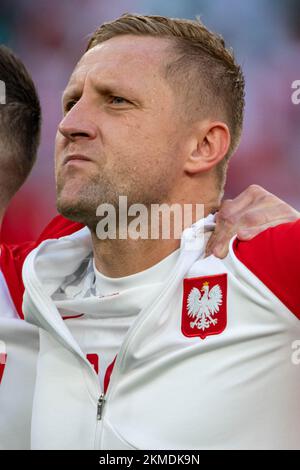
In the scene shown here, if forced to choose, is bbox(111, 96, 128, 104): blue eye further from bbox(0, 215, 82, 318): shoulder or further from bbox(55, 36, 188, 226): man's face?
bbox(0, 215, 82, 318): shoulder

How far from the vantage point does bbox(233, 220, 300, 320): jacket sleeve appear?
1513 millimetres

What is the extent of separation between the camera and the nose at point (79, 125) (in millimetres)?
1704

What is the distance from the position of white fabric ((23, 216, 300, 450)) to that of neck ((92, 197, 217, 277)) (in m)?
0.10

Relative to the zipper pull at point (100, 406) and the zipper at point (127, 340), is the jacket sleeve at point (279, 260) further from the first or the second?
the zipper pull at point (100, 406)

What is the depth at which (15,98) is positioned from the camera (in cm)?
217

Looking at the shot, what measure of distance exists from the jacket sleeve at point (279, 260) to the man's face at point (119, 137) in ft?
0.96

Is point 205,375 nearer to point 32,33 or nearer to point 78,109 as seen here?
point 78,109

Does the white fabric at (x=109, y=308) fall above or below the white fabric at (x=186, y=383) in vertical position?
above

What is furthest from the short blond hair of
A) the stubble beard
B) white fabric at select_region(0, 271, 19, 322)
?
white fabric at select_region(0, 271, 19, 322)

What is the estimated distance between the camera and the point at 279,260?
5.05ft

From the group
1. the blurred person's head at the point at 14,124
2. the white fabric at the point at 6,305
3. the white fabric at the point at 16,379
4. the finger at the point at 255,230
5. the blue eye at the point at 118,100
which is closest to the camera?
the finger at the point at 255,230

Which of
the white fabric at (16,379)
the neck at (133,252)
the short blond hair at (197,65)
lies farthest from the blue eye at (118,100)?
the white fabric at (16,379)

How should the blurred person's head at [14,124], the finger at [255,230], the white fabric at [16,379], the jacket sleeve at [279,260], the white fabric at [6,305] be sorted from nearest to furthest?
the jacket sleeve at [279,260], the finger at [255,230], the white fabric at [16,379], the white fabric at [6,305], the blurred person's head at [14,124]

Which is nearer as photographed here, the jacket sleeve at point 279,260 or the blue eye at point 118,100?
the jacket sleeve at point 279,260
